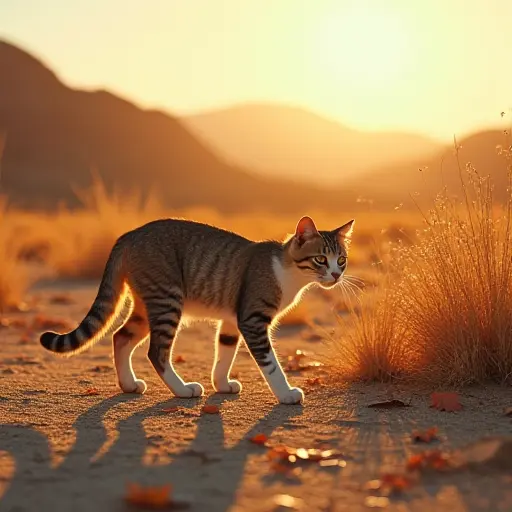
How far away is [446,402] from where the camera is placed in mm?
4496

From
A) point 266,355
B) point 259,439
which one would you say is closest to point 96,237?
point 266,355

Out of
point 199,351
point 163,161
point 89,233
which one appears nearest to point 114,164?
point 163,161

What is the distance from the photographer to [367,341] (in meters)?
5.35

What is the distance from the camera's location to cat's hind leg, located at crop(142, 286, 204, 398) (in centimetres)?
523

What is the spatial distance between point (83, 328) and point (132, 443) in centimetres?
134

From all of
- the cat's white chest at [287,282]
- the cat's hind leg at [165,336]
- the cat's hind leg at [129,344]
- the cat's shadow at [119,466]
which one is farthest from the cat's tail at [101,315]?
the cat's white chest at [287,282]

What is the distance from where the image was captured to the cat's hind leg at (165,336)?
5.23 m

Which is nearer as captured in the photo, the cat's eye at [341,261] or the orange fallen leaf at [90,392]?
the orange fallen leaf at [90,392]

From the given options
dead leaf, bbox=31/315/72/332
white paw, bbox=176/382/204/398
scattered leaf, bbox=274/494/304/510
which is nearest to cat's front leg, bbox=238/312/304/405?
white paw, bbox=176/382/204/398

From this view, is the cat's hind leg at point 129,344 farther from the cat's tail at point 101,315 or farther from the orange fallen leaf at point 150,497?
the orange fallen leaf at point 150,497

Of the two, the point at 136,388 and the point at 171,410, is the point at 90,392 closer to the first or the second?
the point at 136,388

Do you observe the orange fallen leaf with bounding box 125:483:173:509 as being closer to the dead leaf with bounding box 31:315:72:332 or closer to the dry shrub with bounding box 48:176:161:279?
the dead leaf with bounding box 31:315:72:332

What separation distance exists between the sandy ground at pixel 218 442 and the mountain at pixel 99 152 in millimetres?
60959

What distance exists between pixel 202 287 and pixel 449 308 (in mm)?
1656
